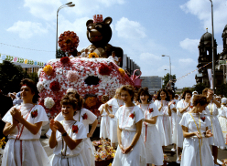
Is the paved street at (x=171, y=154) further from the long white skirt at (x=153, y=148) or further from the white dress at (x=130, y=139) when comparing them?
the white dress at (x=130, y=139)

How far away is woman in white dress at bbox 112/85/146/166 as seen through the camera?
3525 millimetres

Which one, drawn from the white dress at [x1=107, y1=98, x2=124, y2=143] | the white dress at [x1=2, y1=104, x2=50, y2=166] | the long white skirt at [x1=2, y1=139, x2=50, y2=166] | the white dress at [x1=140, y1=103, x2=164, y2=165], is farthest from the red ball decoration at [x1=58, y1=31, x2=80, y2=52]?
the long white skirt at [x1=2, y1=139, x2=50, y2=166]

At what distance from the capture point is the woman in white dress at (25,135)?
3.03 metres

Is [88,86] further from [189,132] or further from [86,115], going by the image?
[189,132]

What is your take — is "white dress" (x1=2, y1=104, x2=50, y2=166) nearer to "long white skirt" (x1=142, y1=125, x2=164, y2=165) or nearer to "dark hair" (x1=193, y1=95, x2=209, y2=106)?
"long white skirt" (x1=142, y1=125, x2=164, y2=165)

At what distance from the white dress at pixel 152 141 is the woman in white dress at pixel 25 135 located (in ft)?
7.51

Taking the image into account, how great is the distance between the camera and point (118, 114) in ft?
12.9

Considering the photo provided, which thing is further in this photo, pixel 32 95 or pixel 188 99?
pixel 188 99

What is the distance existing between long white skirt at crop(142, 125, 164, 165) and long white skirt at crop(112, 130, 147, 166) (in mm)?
955

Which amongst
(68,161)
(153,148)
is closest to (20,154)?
(68,161)

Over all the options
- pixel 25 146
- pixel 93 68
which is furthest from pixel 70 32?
pixel 25 146

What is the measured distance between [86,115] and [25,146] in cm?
113

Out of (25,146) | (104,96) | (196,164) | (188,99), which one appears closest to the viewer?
(25,146)

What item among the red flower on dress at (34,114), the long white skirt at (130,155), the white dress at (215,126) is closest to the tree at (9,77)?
the red flower on dress at (34,114)
